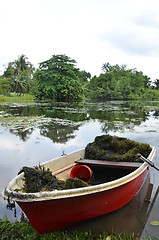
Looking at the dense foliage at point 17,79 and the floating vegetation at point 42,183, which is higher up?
the dense foliage at point 17,79

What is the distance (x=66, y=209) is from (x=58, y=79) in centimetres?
3173

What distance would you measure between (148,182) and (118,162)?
100 cm

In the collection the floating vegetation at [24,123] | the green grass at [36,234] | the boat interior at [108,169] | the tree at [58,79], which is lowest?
the green grass at [36,234]

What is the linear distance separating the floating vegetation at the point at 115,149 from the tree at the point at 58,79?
1104 inches

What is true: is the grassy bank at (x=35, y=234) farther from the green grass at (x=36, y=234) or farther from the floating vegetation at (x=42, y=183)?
the floating vegetation at (x=42, y=183)

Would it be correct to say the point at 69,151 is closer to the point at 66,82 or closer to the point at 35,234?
the point at 35,234

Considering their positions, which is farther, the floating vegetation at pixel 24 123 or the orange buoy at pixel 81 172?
the floating vegetation at pixel 24 123

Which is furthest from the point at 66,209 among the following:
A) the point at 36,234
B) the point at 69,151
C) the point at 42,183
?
the point at 69,151

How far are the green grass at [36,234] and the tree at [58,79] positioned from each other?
98.5 feet

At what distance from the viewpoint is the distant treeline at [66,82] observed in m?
33.1

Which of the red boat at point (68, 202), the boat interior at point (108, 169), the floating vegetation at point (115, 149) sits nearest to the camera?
the red boat at point (68, 202)

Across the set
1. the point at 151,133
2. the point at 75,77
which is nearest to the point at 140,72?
the point at 75,77

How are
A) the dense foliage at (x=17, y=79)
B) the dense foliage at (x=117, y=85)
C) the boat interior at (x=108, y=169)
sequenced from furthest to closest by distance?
the dense foliage at (x=117, y=85)
the dense foliage at (x=17, y=79)
the boat interior at (x=108, y=169)

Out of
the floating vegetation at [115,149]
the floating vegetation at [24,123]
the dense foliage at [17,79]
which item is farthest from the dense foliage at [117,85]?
the floating vegetation at [115,149]
